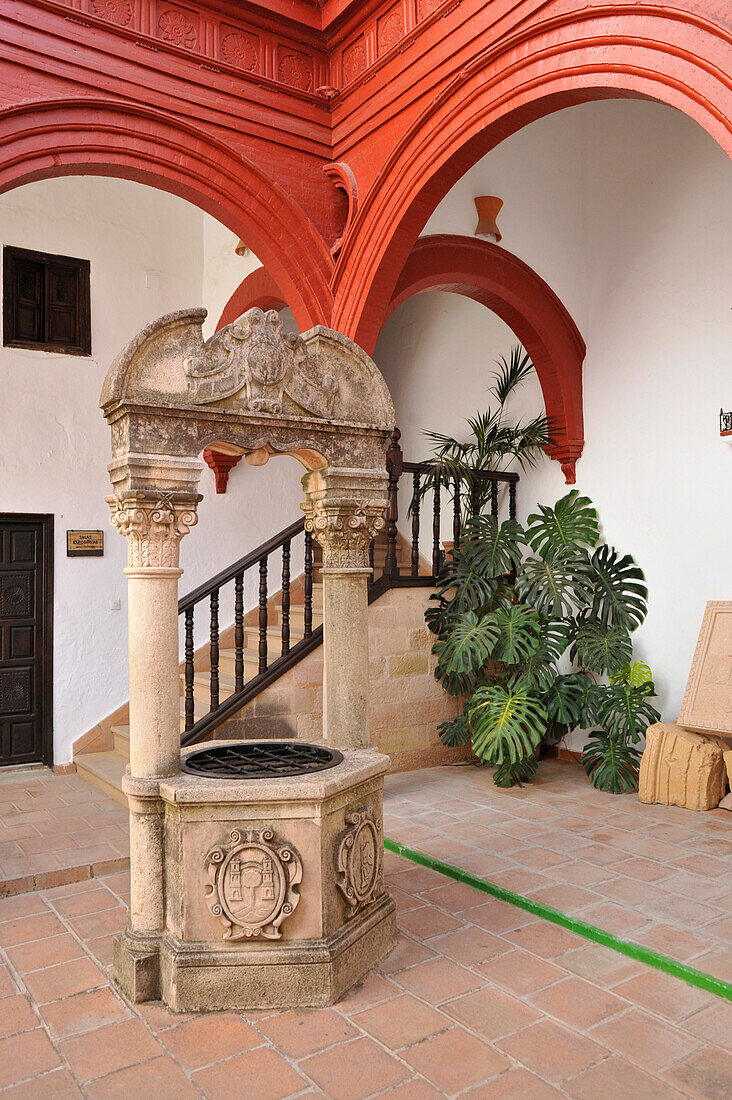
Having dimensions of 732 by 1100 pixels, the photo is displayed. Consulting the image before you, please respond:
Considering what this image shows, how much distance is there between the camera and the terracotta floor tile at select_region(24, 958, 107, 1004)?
9.98 feet

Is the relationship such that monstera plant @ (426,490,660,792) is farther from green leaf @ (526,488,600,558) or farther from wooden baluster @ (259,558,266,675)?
wooden baluster @ (259,558,266,675)

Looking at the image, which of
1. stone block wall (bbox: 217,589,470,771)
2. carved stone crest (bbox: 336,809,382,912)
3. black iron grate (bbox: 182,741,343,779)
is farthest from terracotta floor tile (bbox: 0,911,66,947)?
stone block wall (bbox: 217,589,470,771)

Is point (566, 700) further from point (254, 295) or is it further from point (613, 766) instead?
point (254, 295)

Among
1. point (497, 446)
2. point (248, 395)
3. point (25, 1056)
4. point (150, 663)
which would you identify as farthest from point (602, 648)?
point (25, 1056)

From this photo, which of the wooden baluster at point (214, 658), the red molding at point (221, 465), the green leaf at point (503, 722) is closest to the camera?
the green leaf at point (503, 722)

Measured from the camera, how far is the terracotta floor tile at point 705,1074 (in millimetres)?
2422

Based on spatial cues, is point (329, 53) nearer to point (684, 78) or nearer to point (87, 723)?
point (684, 78)

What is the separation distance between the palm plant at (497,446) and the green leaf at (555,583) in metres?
0.80

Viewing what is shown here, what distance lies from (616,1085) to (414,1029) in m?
0.66

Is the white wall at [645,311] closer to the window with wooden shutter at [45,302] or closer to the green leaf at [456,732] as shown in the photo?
the green leaf at [456,732]

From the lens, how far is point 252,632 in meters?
7.56

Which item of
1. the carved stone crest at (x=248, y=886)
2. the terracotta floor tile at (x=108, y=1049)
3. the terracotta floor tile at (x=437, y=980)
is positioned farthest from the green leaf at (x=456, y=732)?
the terracotta floor tile at (x=108, y=1049)

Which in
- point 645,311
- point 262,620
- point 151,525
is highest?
point 645,311

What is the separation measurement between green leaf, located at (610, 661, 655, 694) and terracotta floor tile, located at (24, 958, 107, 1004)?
3986mm
